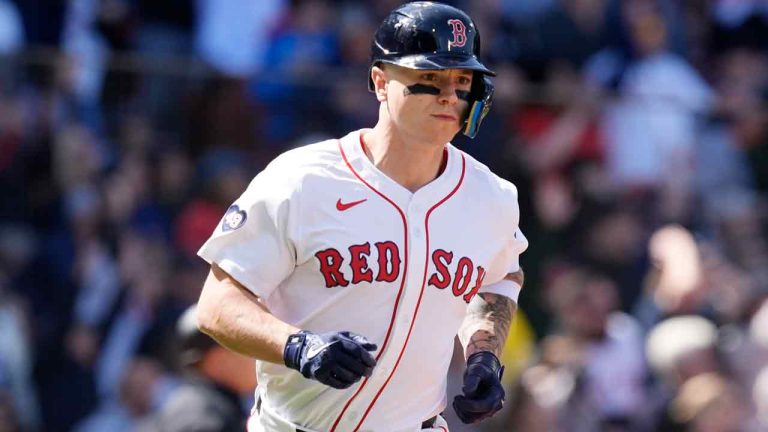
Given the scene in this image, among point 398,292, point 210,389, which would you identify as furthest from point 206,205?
point 398,292

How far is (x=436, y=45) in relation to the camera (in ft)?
15.1

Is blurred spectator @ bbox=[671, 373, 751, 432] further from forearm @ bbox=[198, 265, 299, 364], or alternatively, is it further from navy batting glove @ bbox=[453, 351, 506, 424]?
forearm @ bbox=[198, 265, 299, 364]

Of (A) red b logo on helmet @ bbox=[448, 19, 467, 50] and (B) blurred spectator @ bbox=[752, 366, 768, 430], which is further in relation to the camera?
(B) blurred spectator @ bbox=[752, 366, 768, 430]

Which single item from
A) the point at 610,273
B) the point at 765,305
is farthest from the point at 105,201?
the point at 765,305

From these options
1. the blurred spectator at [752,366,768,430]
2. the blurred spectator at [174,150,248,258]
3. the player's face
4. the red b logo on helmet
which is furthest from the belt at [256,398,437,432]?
the blurred spectator at [174,150,248,258]

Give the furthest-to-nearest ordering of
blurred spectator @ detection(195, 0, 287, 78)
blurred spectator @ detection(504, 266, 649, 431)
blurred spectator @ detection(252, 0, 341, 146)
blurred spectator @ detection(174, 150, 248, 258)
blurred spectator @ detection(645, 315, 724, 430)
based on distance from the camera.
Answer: blurred spectator @ detection(195, 0, 287, 78) → blurred spectator @ detection(252, 0, 341, 146) → blurred spectator @ detection(174, 150, 248, 258) → blurred spectator @ detection(504, 266, 649, 431) → blurred spectator @ detection(645, 315, 724, 430)

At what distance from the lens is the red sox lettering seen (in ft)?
15.0

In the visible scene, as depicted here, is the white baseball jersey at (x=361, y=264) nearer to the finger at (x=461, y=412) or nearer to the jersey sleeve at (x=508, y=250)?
the jersey sleeve at (x=508, y=250)

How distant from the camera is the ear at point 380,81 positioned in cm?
478

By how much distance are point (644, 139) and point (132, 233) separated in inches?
132

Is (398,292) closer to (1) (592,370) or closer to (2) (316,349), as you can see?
(2) (316,349)

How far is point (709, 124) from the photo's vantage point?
34.1 ft

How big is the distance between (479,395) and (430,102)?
863 mm

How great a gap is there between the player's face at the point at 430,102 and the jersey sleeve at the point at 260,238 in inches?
15.6
